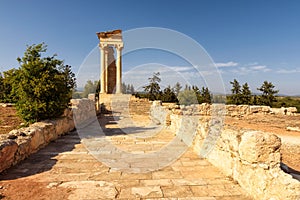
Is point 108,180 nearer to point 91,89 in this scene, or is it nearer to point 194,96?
point 194,96

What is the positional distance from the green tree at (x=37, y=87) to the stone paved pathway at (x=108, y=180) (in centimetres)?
198

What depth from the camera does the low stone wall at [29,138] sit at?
3.40m

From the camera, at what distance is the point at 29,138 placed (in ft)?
14.1

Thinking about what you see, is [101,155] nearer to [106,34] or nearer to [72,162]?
[72,162]

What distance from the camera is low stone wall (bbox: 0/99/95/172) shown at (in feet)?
11.1

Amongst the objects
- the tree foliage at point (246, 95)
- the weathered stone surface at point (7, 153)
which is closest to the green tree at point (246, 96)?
the tree foliage at point (246, 95)

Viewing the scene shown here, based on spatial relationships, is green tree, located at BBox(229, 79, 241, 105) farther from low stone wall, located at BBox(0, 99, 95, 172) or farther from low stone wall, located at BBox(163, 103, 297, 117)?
low stone wall, located at BBox(0, 99, 95, 172)

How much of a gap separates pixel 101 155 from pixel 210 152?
2.34 meters


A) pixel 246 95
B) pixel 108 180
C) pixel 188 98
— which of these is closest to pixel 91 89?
pixel 188 98

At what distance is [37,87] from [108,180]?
3890 mm

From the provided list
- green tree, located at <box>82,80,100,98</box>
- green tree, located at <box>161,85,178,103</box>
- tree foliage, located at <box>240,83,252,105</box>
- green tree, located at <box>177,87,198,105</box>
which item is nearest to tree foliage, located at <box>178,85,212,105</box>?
green tree, located at <box>177,87,198,105</box>

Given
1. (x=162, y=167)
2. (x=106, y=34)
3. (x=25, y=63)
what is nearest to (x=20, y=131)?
(x=25, y=63)

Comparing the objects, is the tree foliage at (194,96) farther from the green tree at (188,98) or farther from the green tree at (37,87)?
the green tree at (37,87)

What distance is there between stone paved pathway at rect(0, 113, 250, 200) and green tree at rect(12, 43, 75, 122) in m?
1.98
